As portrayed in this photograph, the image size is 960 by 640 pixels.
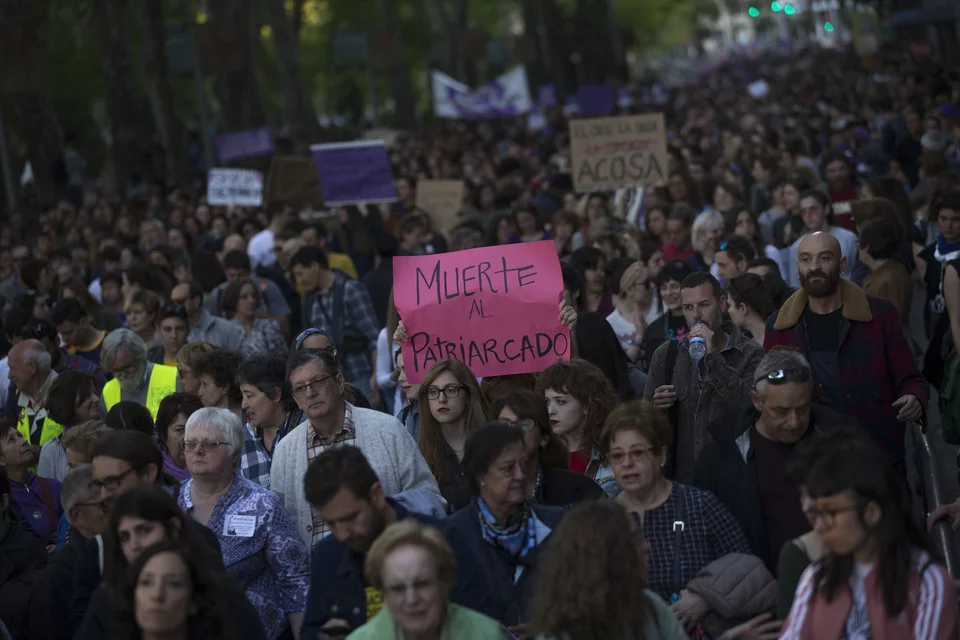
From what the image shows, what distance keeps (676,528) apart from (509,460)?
24.5 inches

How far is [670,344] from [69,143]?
39982 millimetres

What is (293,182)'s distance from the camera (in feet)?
65.8

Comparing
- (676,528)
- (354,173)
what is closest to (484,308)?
(676,528)

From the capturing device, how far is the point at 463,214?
53.7ft

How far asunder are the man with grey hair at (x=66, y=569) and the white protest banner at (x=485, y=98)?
29847mm

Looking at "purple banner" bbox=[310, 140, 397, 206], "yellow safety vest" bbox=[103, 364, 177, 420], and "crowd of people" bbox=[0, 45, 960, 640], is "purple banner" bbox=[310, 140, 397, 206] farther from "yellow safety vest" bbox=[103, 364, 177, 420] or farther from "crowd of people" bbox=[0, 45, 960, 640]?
"yellow safety vest" bbox=[103, 364, 177, 420]

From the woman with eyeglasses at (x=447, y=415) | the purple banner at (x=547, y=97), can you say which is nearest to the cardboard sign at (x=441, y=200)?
the woman with eyeglasses at (x=447, y=415)

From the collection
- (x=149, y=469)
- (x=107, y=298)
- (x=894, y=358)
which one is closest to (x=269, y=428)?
(x=149, y=469)

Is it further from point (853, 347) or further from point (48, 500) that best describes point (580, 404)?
point (48, 500)

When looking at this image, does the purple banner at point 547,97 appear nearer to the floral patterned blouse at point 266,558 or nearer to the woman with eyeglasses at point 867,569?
the floral patterned blouse at point 266,558

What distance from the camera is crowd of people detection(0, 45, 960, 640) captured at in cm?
455

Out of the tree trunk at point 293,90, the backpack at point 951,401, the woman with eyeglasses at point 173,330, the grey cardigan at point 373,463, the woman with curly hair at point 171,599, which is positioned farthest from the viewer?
the tree trunk at point 293,90

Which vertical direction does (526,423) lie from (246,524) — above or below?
above

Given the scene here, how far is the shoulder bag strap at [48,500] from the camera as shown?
7137 mm
